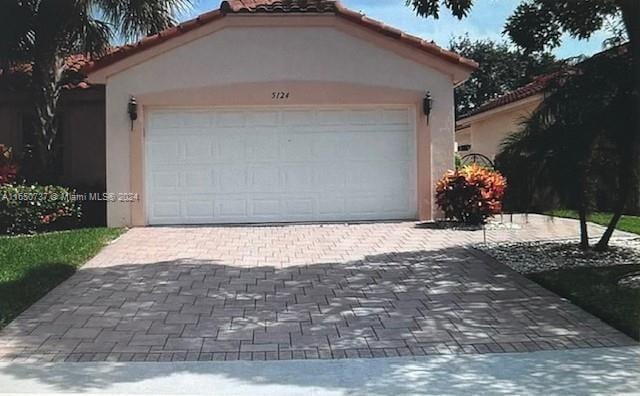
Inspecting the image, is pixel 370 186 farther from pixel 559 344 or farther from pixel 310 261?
pixel 559 344

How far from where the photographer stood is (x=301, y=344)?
19.5 ft

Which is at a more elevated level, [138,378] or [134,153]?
[134,153]

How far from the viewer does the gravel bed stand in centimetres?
904

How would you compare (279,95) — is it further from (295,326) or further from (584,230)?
(295,326)

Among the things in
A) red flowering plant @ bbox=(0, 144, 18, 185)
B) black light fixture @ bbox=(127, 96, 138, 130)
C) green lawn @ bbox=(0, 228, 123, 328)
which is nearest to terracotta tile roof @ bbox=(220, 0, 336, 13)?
black light fixture @ bbox=(127, 96, 138, 130)

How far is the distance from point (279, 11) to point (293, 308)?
7.51 meters

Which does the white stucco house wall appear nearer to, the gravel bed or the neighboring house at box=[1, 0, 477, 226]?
the neighboring house at box=[1, 0, 477, 226]

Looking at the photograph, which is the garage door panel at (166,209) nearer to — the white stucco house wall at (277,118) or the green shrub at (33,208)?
the white stucco house wall at (277,118)

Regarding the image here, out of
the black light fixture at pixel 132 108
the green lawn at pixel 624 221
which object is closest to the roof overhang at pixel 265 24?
the black light fixture at pixel 132 108

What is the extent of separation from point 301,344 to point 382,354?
74cm

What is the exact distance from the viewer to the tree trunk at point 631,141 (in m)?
8.08

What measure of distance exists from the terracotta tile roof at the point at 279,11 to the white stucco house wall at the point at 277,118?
0.9 inches

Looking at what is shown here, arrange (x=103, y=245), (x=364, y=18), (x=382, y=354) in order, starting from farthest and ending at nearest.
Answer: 1. (x=364, y=18)
2. (x=103, y=245)
3. (x=382, y=354)

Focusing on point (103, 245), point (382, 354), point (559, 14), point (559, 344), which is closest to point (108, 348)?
point (382, 354)
